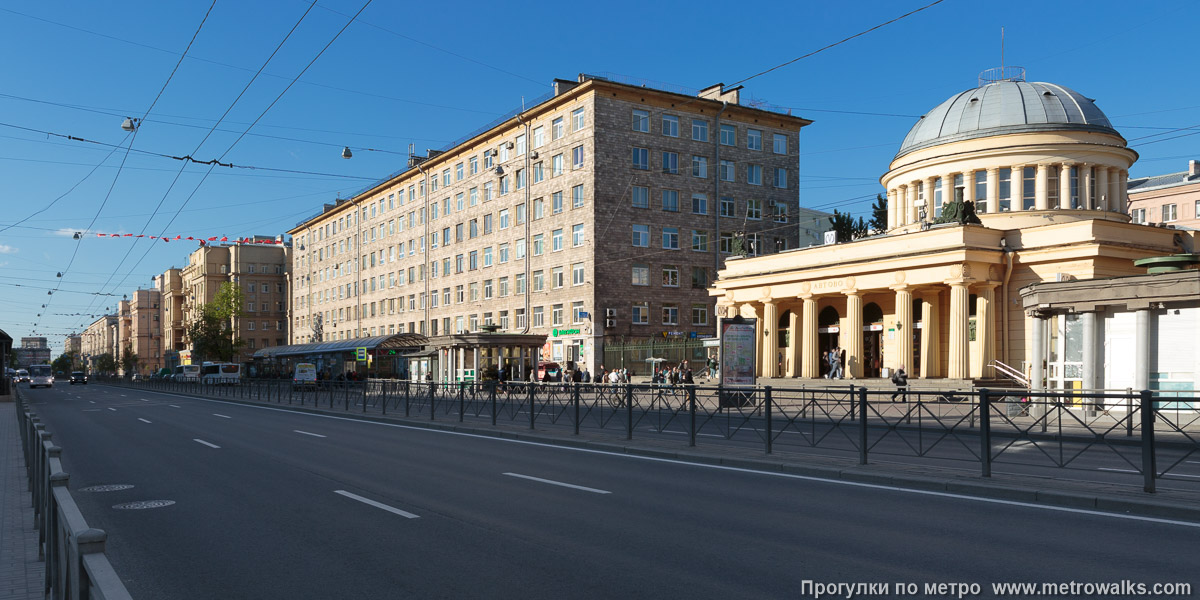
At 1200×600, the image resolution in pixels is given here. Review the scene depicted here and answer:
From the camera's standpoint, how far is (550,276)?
58844 mm

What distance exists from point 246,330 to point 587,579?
12343 cm

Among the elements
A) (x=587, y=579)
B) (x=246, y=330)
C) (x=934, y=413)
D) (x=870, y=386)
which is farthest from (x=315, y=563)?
(x=246, y=330)

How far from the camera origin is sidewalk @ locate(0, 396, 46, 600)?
22.5ft

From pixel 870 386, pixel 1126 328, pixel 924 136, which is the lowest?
pixel 870 386

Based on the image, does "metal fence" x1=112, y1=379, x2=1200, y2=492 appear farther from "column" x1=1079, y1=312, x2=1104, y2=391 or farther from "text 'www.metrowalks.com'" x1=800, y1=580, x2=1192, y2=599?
"column" x1=1079, y1=312, x2=1104, y2=391

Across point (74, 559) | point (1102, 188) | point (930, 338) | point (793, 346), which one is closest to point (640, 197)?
point (793, 346)

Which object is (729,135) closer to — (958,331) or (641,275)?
(641,275)

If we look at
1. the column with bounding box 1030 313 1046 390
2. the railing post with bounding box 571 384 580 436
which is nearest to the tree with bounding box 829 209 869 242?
the column with bounding box 1030 313 1046 390

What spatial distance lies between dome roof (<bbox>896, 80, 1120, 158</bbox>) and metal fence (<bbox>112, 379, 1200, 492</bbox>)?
1258 inches

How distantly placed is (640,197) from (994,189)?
22.4 m

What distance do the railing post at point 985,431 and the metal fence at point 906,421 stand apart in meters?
0.02

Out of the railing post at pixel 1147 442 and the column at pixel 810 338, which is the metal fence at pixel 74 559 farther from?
the column at pixel 810 338

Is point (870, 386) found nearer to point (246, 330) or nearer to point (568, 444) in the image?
point (568, 444)

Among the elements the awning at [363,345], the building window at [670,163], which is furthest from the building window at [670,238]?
the awning at [363,345]
